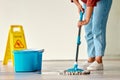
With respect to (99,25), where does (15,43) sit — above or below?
below

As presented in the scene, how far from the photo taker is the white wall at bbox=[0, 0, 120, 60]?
484 cm

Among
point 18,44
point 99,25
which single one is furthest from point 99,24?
point 18,44

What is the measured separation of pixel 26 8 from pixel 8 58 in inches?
31.3

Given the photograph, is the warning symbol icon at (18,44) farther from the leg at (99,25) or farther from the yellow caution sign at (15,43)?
the leg at (99,25)

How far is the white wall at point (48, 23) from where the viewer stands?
4844 millimetres

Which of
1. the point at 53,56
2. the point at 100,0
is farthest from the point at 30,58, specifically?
the point at 53,56

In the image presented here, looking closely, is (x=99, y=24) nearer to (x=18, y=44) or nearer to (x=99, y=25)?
(x=99, y=25)

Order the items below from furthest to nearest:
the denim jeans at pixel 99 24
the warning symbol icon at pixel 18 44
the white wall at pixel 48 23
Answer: the white wall at pixel 48 23
the warning symbol icon at pixel 18 44
the denim jeans at pixel 99 24

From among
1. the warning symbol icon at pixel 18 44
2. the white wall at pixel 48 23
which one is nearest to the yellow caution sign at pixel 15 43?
the warning symbol icon at pixel 18 44

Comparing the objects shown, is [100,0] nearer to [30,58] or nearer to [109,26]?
[30,58]

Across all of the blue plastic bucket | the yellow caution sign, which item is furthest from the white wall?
the blue plastic bucket

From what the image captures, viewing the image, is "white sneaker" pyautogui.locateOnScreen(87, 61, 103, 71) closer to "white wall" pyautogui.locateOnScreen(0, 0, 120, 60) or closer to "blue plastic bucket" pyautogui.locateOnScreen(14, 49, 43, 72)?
"blue plastic bucket" pyautogui.locateOnScreen(14, 49, 43, 72)

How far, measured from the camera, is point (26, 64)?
3.35m

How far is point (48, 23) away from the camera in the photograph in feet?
16.0
